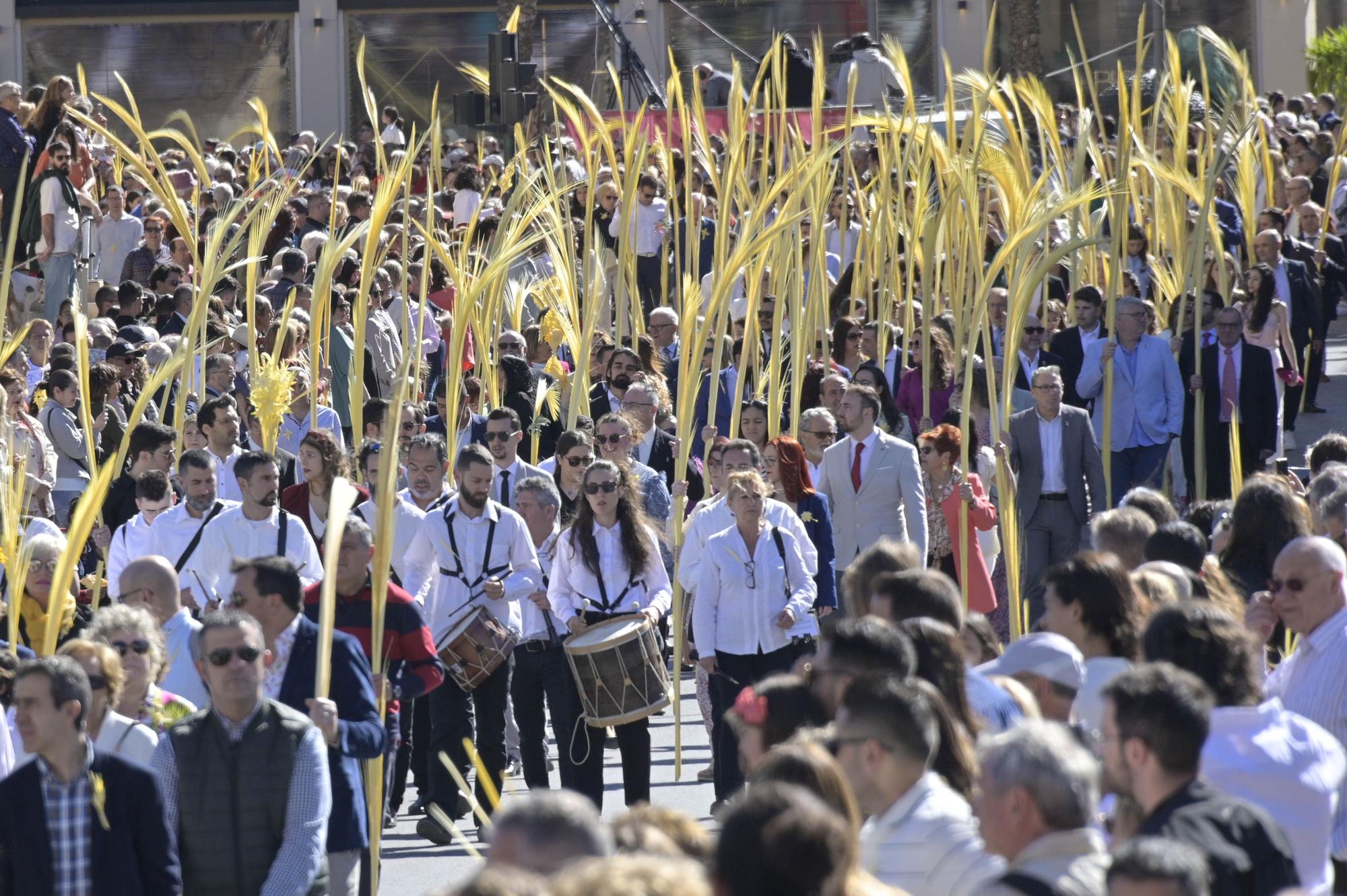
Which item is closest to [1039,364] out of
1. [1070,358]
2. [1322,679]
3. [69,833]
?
[1070,358]

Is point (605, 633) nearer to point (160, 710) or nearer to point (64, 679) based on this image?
point (160, 710)

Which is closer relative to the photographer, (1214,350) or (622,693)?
(622,693)

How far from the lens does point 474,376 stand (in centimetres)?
1192

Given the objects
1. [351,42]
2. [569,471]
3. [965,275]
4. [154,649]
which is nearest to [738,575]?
[569,471]

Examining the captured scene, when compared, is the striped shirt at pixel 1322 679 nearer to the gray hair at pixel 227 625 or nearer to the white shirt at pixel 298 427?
the gray hair at pixel 227 625

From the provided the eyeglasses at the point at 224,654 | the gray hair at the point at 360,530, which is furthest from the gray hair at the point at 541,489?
the eyeglasses at the point at 224,654

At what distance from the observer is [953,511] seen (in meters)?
9.86

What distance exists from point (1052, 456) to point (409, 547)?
12.1 feet

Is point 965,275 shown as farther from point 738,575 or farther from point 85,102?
point 85,102

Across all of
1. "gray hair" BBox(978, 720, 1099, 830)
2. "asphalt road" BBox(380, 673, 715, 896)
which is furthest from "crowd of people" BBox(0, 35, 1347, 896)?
"asphalt road" BBox(380, 673, 715, 896)

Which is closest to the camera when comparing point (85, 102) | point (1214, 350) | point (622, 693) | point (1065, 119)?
point (622, 693)

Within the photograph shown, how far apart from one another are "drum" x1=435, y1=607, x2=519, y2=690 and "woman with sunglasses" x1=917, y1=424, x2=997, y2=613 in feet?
8.04

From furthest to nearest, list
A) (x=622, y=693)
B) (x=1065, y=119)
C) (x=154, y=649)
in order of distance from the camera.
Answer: (x=1065, y=119) → (x=622, y=693) → (x=154, y=649)

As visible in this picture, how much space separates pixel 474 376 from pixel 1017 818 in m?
8.42
